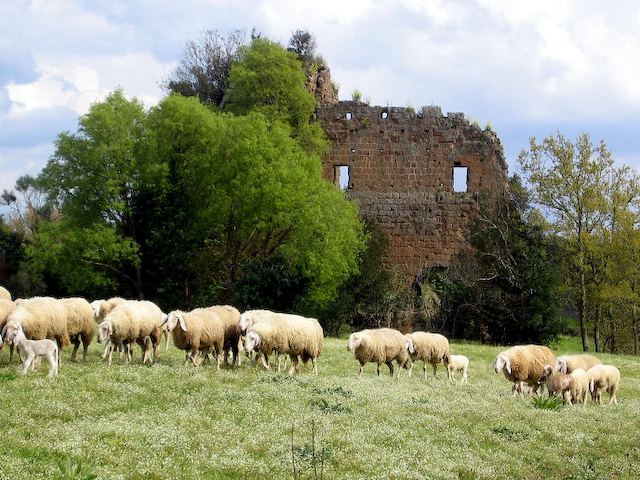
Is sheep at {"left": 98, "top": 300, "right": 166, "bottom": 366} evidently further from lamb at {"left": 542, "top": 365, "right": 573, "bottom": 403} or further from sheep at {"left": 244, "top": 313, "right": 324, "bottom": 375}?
lamb at {"left": 542, "top": 365, "right": 573, "bottom": 403}

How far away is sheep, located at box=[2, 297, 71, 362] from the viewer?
16953 millimetres

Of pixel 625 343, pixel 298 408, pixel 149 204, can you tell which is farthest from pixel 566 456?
pixel 625 343

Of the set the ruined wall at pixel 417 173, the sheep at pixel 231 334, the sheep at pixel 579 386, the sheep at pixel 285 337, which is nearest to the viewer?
the sheep at pixel 579 386

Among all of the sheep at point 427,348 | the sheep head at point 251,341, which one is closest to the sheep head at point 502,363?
the sheep at point 427,348

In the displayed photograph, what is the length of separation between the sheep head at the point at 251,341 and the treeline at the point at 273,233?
17.3m

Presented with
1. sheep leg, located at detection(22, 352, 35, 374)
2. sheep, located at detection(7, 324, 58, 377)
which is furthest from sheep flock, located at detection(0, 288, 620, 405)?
sheep leg, located at detection(22, 352, 35, 374)

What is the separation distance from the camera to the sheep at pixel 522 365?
1862cm

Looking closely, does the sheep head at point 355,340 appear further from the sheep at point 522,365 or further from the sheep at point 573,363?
the sheep at point 573,363

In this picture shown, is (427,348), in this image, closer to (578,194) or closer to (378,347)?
(378,347)

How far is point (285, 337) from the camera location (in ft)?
62.5

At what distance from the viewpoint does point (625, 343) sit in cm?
4659

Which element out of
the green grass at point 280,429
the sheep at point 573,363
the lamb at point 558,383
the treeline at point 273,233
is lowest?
the green grass at point 280,429

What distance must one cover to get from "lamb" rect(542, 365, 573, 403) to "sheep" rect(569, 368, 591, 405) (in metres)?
0.12

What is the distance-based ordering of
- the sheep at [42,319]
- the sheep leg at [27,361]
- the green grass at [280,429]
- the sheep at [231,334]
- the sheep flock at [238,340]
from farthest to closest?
the sheep at [231,334]
the sheep flock at [238,340]
the sheep at [42,319]
the sheep leg at [27,361]
the green grass at [280,429]
